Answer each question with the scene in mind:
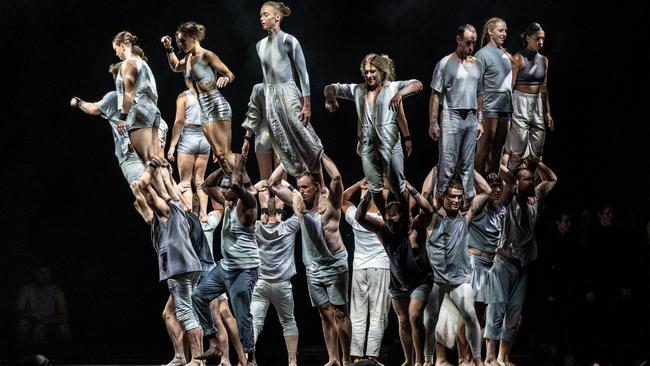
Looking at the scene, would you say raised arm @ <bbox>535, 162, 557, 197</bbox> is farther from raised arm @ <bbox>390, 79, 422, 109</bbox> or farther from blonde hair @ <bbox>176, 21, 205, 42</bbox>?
blonde hair @ <bbox>176, 21, 205, 42</bbox>

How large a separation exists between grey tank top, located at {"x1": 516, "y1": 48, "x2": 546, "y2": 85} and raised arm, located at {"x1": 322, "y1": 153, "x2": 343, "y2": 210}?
212cm

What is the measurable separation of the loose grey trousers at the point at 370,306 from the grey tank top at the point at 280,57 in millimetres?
2087

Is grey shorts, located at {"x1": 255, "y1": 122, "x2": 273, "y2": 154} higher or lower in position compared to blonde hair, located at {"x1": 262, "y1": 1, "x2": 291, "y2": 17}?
lower

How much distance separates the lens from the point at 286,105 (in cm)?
1028

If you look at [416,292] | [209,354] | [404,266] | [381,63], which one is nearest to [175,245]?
[209,354]

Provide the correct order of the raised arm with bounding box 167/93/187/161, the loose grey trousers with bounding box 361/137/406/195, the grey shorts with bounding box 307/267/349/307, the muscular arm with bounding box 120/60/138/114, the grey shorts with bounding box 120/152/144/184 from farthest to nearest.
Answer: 1. the raised arm with bounding box 167/93/187/161
2. the grey shorts with bounding box 120/152/144/184
3. the muscular arm with bounding box 120/60/138/114
4. the grey shorts with bounding box 307/267/349/307
5. the loose grey trousers with bounding box 361/137/406/195

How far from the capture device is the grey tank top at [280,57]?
33.7 feet

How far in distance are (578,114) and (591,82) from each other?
399mm

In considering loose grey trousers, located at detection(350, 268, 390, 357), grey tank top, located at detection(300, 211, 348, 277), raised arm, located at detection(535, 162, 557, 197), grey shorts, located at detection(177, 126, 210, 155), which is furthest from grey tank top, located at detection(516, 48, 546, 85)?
grey shorts, located at detection(177, 126, 210, 155)

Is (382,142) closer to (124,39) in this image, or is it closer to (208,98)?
(208,98)

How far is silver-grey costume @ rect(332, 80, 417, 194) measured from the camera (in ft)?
33.3

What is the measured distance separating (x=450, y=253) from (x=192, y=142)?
3.12 meters

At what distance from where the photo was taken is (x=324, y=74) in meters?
13.6

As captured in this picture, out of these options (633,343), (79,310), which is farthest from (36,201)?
(633,343)
